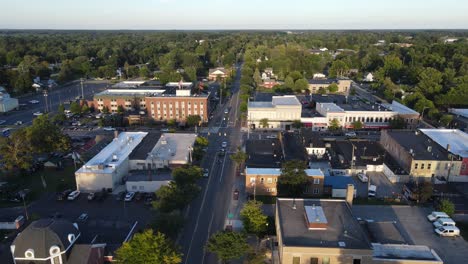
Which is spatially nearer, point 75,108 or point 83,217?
point 83,217

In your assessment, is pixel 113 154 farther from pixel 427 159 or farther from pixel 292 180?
pixel 427 159

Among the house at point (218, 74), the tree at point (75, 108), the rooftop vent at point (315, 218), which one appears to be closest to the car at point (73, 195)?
the rooftop vent at point (315, 218)

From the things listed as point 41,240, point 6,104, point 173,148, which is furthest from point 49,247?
point 6,104

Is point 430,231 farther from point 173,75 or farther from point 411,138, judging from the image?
point 173,75

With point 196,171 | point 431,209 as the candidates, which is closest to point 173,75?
point 196,171

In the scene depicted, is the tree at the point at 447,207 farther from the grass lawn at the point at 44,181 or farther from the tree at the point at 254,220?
the grass lawn at the point at 44,181

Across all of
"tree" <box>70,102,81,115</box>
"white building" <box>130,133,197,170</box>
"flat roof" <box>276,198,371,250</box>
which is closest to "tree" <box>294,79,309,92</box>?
"white building" <box>130,133,197,170</box>

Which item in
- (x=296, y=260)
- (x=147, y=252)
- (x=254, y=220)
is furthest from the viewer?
(x=254, y=220)
